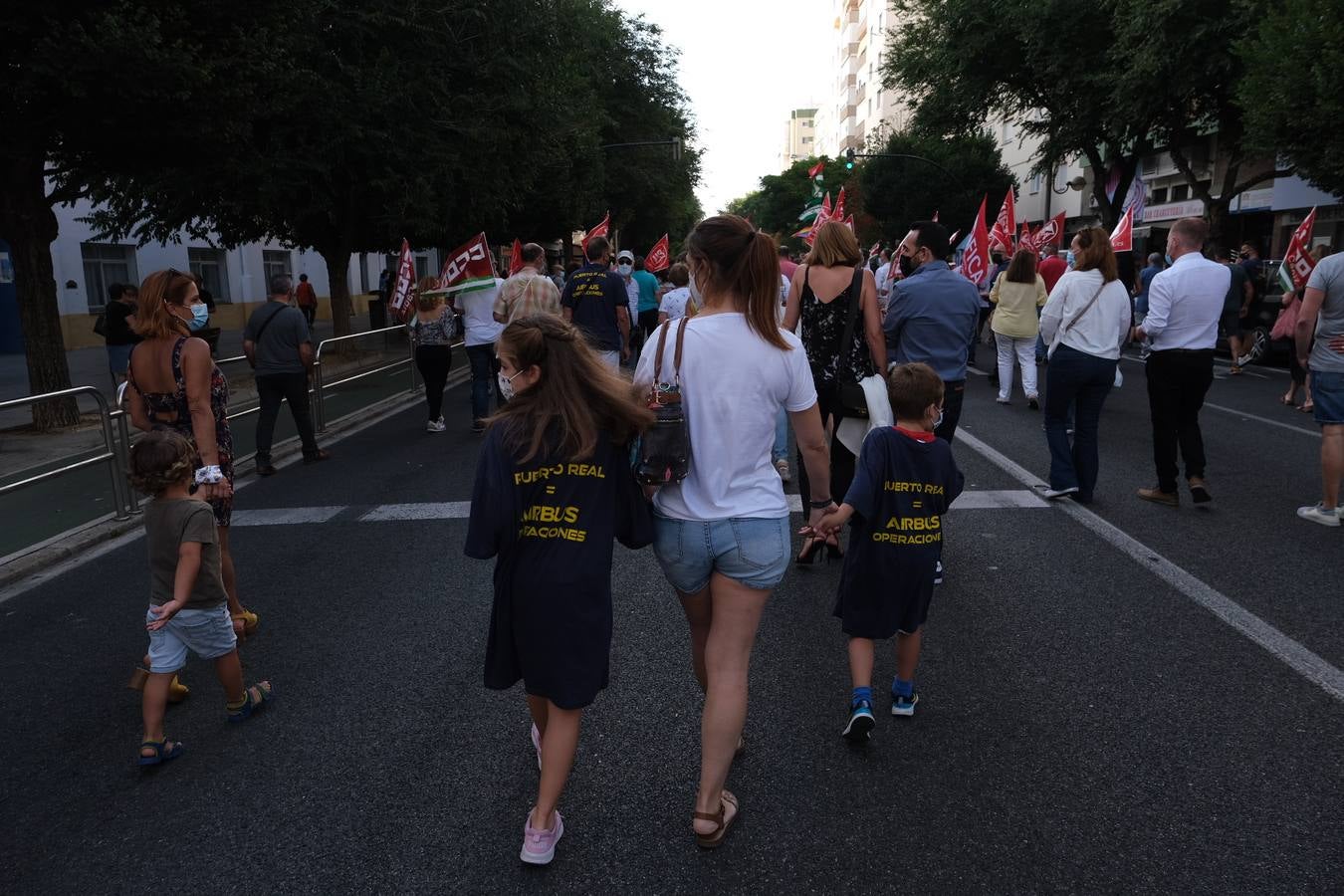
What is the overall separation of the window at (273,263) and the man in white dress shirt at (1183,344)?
29597 millimetres

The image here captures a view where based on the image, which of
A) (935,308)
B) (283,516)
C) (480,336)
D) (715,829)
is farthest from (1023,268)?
(715,829)

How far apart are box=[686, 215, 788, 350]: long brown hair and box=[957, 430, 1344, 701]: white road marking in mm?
2737

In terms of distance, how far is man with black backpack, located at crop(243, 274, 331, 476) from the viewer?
28.9ft

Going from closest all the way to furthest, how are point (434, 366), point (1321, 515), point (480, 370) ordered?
point (1321, 515) < point (480, 370) < point (434, 366)

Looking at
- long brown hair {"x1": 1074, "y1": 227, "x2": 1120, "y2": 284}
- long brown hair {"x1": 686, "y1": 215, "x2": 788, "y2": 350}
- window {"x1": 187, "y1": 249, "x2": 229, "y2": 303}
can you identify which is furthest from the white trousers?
window {"x1": 187, "y1": 249, "x2": 229, "y2": 303}

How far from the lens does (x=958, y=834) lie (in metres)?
2.90

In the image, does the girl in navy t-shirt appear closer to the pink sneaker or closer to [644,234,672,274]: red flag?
the pink sneaker

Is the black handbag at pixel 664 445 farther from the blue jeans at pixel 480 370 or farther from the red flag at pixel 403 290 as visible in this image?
the red flag at pixel 403 290

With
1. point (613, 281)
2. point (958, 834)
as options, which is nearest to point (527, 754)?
point (958, 834)

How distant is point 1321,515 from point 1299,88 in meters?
13.5

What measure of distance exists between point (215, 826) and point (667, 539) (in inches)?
65.1

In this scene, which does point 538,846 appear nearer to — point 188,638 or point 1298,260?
point 188,638

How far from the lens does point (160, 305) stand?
14.4ft

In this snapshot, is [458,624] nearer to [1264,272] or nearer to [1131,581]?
[1131,581]
